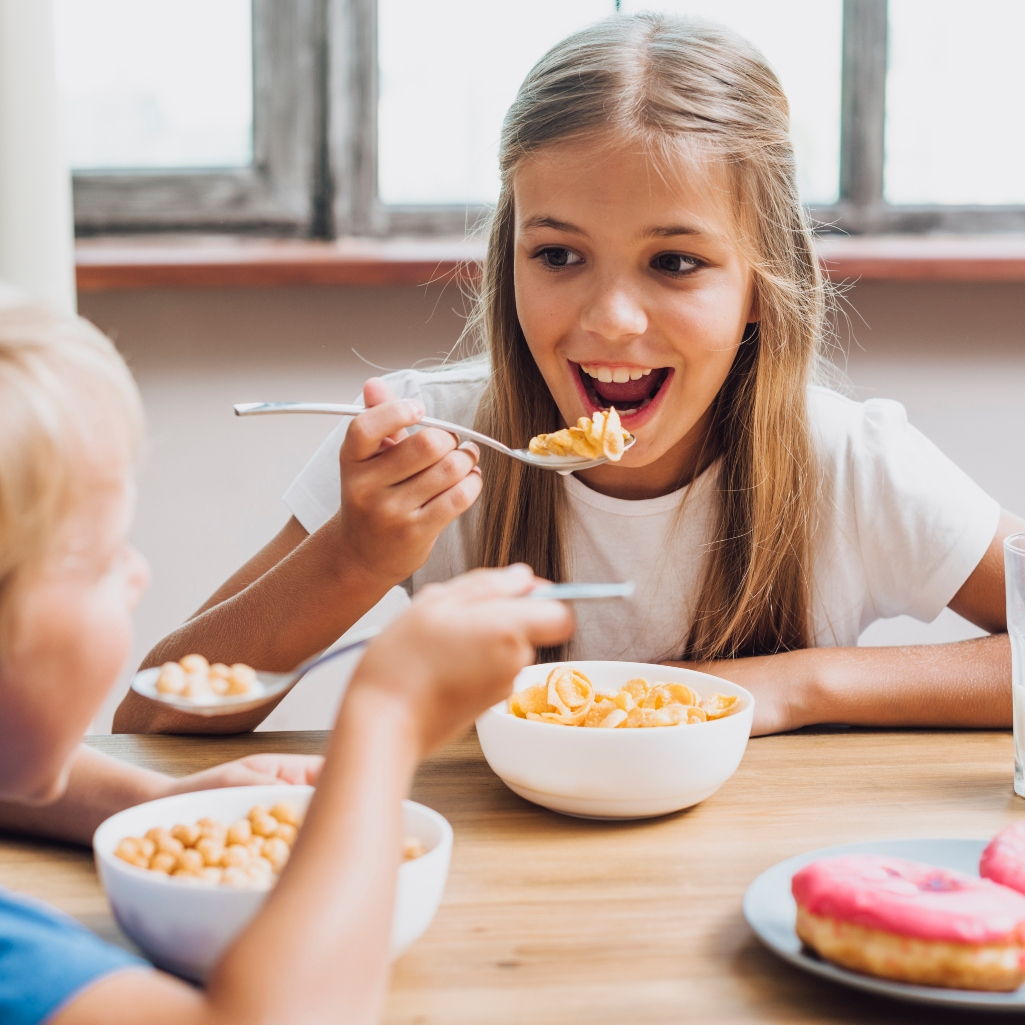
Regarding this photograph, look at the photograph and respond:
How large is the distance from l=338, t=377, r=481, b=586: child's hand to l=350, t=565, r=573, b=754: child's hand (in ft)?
1.72

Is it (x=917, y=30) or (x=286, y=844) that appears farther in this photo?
(x=917, y=30)

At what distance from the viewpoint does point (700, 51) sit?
1.28 m

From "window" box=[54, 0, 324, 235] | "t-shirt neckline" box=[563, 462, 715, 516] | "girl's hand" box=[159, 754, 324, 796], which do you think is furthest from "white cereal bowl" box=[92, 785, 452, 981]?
"window" box=[54, 0, 324, 235]

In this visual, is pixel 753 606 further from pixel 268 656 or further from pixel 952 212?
pixel 952 212

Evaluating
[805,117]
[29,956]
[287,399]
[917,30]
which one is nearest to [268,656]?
[29,956]

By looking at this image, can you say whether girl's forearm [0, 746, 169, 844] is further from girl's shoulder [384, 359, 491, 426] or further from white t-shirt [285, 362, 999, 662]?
girl's shoulder [384, 359, 491, 426]

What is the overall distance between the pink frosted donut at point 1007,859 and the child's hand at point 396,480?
0.57m

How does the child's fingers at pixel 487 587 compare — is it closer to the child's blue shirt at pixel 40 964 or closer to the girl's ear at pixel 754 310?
the child's blue shirt at pixel 40 964

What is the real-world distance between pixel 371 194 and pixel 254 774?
1.68 meters

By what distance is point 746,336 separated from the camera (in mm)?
1380

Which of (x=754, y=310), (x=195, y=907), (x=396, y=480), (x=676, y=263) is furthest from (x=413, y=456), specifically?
(x=195, y=907)

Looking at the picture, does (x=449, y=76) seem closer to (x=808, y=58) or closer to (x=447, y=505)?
(x=808, y=58)

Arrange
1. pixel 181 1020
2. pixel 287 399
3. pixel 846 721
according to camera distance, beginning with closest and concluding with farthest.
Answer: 1. pixel 181 1020
2. pixel 846 721
3. pixel 287 399

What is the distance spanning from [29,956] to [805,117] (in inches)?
86.2
